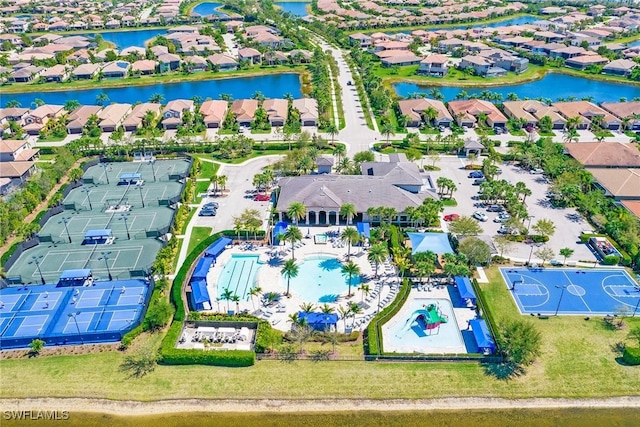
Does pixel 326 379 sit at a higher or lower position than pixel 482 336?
lower

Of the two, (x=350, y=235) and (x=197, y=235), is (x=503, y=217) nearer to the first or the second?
(x=350, y=235)

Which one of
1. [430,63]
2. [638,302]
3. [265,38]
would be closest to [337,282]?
[638,302]

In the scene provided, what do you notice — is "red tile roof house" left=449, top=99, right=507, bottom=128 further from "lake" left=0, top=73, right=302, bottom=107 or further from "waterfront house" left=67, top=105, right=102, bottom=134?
"waterfront house" left=67, top=105, right=102, bottom=134

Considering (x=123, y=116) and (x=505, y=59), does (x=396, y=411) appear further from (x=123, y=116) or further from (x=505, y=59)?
(x=505, y=59)

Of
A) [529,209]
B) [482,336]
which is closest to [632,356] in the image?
[482,336]

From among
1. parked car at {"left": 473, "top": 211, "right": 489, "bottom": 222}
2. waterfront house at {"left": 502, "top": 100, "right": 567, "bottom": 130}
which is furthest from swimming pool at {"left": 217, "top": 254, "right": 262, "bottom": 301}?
waterfront house at {"left": 502, "top": 100, "right": 567, "bottom": 130}

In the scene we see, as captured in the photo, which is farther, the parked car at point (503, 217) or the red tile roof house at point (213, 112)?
the red tile roof house at point (213, 112)

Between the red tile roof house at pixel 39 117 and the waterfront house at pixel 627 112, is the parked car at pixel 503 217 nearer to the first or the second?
the waterfront house at pixel 627 112

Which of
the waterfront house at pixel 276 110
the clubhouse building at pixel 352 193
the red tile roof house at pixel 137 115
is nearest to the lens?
the clubhouse building at pixel 352 193

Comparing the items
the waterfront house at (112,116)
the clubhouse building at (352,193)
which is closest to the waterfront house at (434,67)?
the clubhouse building at (352,193)
